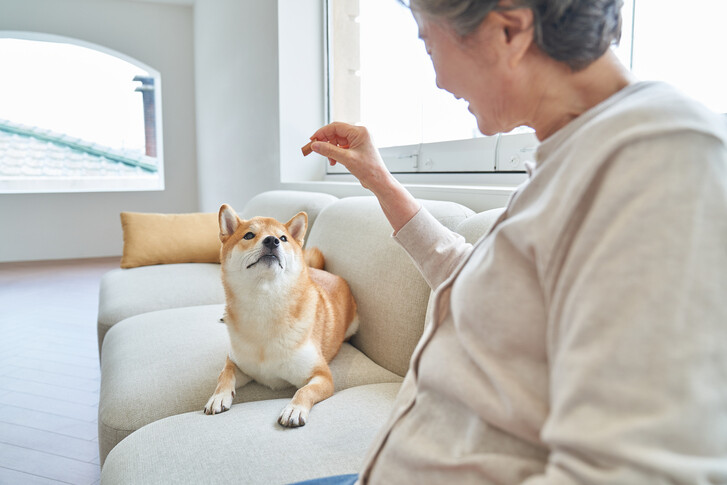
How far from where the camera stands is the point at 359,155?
97cm

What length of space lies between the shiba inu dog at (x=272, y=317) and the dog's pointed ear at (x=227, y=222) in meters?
0.01

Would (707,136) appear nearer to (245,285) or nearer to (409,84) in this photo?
(245,285)

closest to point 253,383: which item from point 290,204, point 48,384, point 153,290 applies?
point 153,290

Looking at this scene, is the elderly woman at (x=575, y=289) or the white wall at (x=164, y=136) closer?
the elderly woman at (x=575, y=289)

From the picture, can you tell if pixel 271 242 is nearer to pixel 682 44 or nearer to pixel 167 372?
pixel 167 372

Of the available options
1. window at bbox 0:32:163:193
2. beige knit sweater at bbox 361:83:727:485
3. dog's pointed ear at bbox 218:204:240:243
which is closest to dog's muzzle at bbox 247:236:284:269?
dog's pointed ear at bbox 218:204:240:243

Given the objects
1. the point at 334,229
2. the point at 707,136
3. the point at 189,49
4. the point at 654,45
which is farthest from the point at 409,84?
the point at 189,49

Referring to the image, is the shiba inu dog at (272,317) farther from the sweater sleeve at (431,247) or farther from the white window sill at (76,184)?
the white window sill at (76,184)

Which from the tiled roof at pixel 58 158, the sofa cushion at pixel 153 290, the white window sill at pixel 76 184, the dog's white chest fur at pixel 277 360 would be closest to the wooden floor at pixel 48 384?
the sofa cushion at pixel 153 290

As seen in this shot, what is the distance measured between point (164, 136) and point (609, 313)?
6261mm

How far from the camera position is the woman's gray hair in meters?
0.49

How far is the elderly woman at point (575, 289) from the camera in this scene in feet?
1.17

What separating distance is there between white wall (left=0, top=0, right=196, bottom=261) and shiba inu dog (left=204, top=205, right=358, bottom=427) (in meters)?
5.00

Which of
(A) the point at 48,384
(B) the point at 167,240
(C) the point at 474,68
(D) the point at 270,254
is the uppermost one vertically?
(C) the point at 474,68
